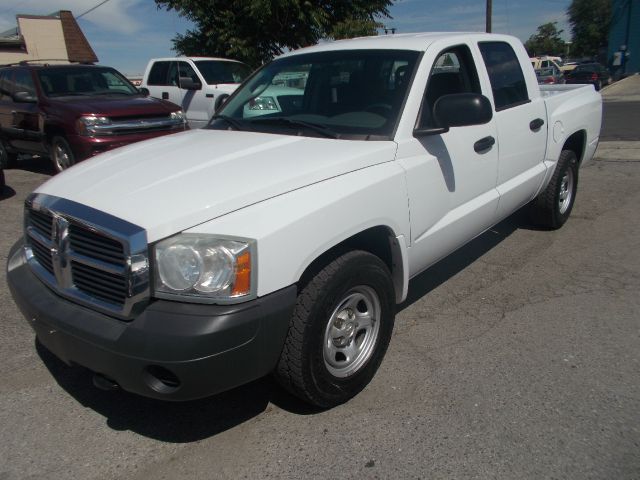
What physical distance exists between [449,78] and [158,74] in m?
9.66

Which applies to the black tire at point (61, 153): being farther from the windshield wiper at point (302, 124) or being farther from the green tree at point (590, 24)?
the green tree at point (590, 24)

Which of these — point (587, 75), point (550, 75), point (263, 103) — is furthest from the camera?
point (587, 75)

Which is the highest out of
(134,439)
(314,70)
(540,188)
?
(314,70)

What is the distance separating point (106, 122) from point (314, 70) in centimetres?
485

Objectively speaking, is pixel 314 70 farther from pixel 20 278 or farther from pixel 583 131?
pixel 583 131

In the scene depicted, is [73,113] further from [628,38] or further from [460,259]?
[628,38]

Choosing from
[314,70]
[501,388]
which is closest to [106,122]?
[314,70]

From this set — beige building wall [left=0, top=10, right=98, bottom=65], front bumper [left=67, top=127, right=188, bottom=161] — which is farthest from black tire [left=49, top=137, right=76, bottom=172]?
beige building wall [left=0, top=10, right=98, bottom=65]

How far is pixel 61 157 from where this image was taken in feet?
27.1

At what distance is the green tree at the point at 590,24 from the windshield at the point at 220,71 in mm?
65748

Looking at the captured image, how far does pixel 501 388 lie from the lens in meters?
3.06

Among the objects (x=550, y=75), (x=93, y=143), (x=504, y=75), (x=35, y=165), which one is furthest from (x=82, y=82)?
(x=550, y=75)

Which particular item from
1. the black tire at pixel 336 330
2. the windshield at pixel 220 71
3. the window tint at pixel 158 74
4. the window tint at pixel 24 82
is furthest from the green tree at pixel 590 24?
the black tire at pixel 336 330

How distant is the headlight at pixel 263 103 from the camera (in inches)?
156
